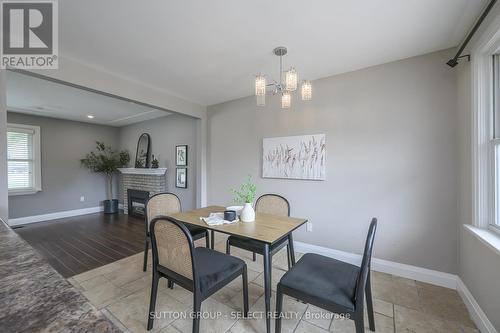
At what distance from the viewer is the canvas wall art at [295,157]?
9.35ft

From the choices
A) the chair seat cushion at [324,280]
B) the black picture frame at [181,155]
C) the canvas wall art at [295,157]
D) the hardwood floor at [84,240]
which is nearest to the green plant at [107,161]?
the hardwood floor at [84,240]

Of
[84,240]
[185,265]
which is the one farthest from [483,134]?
[84,240]

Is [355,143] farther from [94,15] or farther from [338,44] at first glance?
[94,15]

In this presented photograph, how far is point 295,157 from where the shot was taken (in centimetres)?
303

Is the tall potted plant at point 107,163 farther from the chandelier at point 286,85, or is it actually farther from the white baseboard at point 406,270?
the white baseboard at point 406,270

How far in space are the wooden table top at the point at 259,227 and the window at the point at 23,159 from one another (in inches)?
188

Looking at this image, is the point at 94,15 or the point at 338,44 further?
the point at 338,44

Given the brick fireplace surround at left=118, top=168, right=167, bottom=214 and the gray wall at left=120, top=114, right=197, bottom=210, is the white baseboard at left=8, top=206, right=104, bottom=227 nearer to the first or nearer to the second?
the brick fireplace surround at left=118, top=168, right=167, bottom=214

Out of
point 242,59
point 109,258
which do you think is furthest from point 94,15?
point 109,258

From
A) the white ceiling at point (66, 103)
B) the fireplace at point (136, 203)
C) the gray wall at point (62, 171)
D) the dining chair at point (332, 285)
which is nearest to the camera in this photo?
the dining chair at point (332, 285)

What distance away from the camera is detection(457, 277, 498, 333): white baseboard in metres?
1.52

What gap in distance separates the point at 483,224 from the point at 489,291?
512mm

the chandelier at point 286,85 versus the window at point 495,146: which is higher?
the chandelier at point 286,85

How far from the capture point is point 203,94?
350cm
